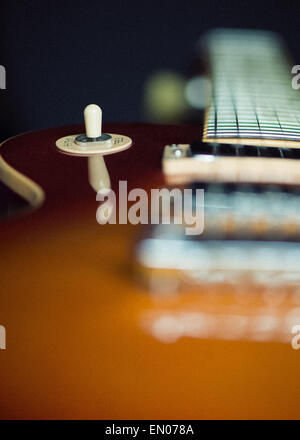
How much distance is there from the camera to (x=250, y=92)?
1101 mm

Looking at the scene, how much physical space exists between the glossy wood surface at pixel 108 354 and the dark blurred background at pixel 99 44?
1048mm

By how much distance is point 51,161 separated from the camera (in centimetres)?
74

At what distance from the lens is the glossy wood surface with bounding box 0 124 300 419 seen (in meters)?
0.41

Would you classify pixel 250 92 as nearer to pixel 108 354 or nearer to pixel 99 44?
pixel 99 44

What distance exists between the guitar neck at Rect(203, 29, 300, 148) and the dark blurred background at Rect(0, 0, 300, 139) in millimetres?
55

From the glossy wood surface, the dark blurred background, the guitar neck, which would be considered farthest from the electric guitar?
the dark blurred background

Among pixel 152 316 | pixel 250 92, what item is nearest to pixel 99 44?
pixel 250 92

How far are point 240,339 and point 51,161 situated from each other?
1.68ft

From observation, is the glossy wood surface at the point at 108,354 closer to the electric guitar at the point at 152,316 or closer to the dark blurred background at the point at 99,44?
the electric guitar at the point at 152,316

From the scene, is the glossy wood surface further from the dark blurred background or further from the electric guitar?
the dark blurred background

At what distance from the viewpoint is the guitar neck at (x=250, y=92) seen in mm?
782

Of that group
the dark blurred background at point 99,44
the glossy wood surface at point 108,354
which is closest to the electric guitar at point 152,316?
the glossy wood surface at point 108,354

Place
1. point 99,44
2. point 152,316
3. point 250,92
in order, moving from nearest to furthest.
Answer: point 152,316 → point 250,92 → point 99,44

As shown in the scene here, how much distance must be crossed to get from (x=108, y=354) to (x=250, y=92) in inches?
36.9
